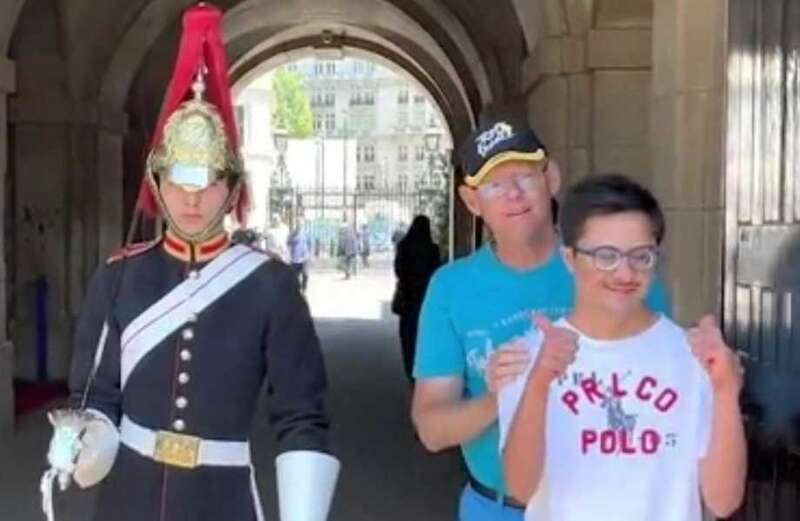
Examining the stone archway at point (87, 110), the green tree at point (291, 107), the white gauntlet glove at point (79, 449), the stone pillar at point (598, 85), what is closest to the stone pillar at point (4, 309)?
the stone archway at point (87, 110)

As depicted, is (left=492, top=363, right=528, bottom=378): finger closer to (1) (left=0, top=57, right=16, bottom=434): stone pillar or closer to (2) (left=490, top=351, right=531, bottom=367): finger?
(2) (left=490, top=351, right=531, bottom=367): finger

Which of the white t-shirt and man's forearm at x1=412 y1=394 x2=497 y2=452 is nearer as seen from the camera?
the white t-shirt

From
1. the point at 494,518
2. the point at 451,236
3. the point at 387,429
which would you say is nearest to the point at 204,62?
the point at 494,518

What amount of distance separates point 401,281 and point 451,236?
983 cm

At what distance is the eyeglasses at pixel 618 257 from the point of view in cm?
263

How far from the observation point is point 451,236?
2294 cm

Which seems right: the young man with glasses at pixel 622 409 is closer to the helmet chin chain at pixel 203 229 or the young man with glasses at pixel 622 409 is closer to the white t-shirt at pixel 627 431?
the white t-shirt at pixel 627 431

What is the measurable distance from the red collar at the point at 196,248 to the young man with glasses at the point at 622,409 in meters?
0.97

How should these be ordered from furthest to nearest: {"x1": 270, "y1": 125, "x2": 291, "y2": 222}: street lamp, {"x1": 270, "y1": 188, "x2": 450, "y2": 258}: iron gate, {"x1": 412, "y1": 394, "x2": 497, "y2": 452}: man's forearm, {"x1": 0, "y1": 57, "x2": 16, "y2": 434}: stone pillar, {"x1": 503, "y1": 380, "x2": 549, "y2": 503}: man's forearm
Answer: {"x1": 270, "y1": 188, "x2": 450, "y2": 258}: iron gate
{"x1": 270, "y1": 125, "x2": 291, "y2": 222}: street lamp
{"x1": 0, "y1": 57, "x2": 16, "y2": 434}: stone pillar
{"x1": 412, "y1": 394, "x2": 497, "y2": 452}: man's forearm
{"x1": 503, "y1": 380, "x2": 549, "y2": 503}: man's forearm

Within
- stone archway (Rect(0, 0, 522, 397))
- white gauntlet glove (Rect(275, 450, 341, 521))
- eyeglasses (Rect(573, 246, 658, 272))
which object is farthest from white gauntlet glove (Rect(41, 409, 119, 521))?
stone archway (Rect(0, 0, 522, 397))

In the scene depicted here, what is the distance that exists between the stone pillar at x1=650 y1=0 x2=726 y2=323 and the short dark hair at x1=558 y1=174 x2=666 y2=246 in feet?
10.7

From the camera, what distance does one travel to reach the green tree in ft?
229

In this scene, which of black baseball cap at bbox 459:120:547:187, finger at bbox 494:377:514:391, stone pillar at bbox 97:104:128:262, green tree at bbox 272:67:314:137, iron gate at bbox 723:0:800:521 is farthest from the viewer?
green tree at bbox 272:67:314:137

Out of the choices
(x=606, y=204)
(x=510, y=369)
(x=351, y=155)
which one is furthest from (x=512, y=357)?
(x=351, y=155)
